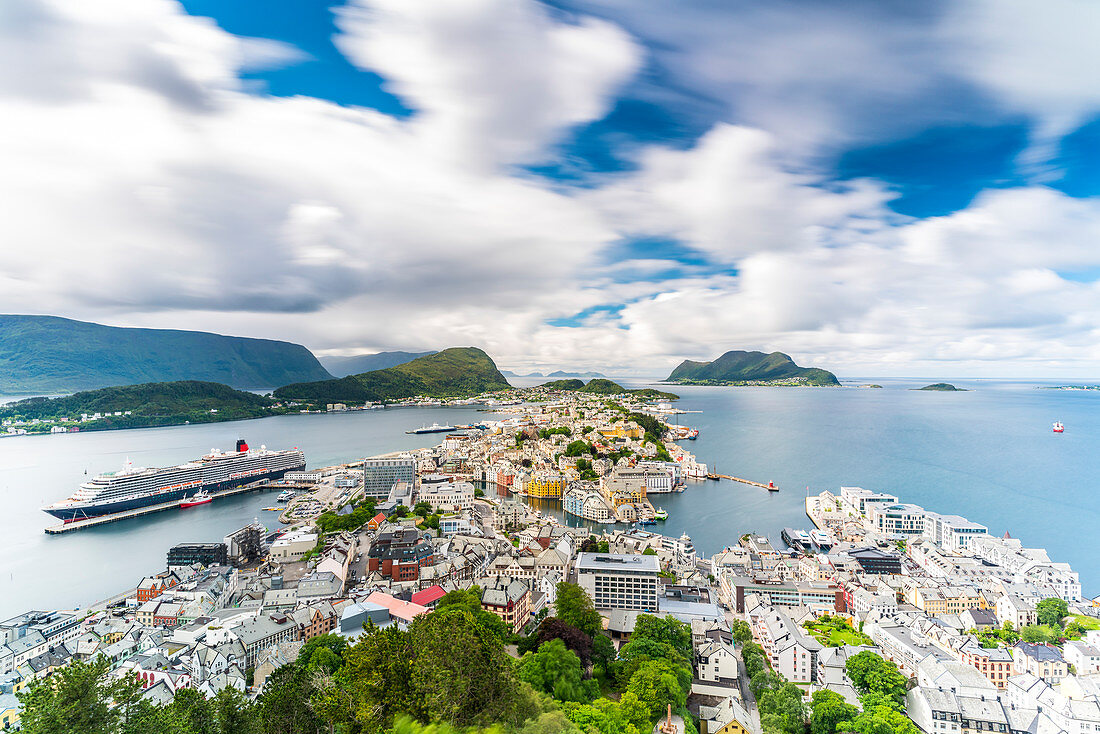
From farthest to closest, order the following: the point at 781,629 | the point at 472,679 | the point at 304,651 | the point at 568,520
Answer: the point at 568,520, the point at 781,629, the point at 304,651, the point at 472,679

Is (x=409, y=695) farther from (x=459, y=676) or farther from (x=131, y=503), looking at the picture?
(x=131, y=503)

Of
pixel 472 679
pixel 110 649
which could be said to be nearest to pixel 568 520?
pixel 110 649

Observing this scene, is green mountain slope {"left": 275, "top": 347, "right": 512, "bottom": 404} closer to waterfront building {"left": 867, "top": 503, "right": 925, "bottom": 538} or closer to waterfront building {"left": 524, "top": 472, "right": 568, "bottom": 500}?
waterfront building {"left": 524, "top": 472, "right": 568, "bottom": 500}

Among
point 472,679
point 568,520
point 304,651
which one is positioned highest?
point 472,679

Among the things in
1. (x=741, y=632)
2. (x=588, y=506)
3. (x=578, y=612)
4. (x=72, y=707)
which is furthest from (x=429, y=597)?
(x=588, y=506)

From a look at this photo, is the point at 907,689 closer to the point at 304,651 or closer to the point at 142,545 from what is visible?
the point at 304,651

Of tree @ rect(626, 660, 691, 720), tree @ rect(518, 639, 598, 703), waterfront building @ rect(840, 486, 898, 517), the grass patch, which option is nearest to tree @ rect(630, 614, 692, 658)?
A: tree @ rect(626, 660, 691, 720)
